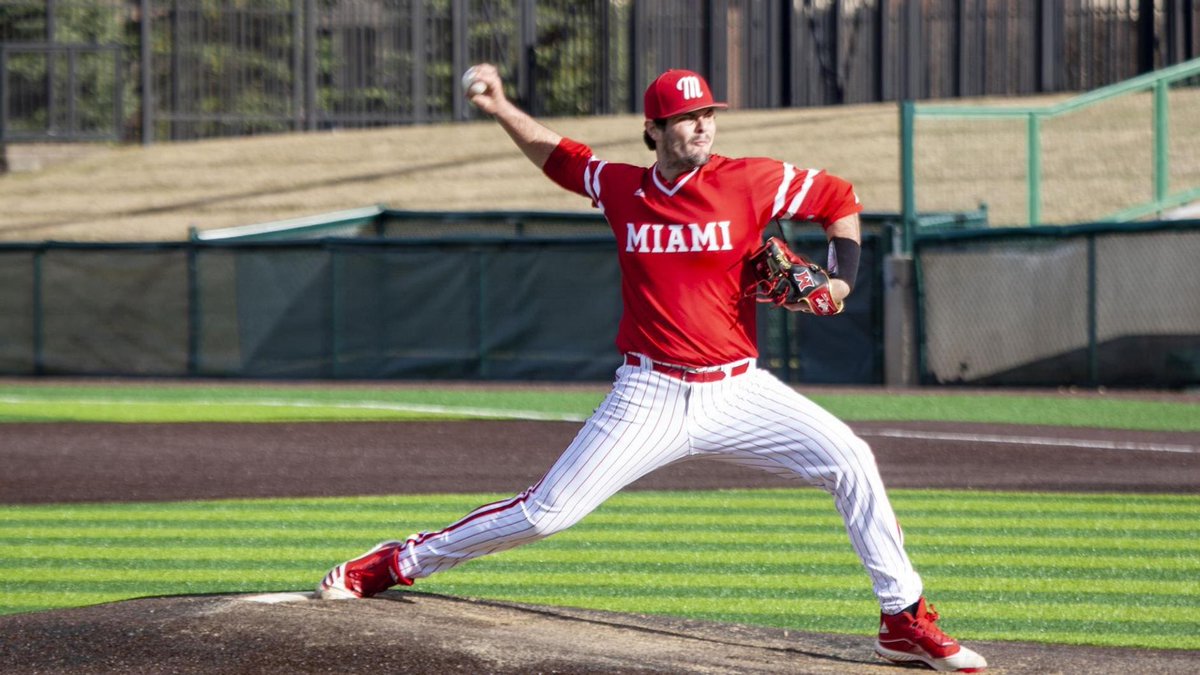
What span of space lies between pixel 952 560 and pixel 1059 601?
3.40ft

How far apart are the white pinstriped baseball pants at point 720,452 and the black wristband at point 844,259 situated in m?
0.41

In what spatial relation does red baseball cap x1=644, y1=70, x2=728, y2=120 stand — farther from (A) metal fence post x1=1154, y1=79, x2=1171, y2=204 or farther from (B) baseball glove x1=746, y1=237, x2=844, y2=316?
(A) metal fence post x1=1154, y1=79, x2=1171, y2=204

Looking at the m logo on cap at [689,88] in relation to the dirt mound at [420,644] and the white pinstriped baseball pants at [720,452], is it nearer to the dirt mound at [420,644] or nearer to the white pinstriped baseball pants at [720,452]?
the white pinstriped baseball pants at [720,452]

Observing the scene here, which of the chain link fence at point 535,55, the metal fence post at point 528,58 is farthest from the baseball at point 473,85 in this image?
the metal fence post at point 528,58

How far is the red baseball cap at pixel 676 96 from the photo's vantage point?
4.98m

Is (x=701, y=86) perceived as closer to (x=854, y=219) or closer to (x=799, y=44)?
(x=854, y=219)

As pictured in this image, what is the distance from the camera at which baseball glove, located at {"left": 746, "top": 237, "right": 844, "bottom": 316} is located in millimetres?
4910

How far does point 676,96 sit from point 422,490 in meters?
5.57

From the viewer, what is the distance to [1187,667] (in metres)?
5.03

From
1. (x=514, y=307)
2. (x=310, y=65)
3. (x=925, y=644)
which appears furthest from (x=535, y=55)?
(x=925, y=644)

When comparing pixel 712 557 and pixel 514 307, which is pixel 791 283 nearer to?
pixel 712 557

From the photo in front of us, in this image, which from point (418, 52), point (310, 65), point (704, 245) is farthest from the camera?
point (418, 52)

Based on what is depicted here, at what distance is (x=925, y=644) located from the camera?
482 centimetres

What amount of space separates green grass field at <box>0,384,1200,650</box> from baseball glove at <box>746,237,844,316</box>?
152cm
